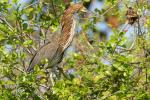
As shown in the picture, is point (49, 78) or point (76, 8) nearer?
point (49, 78)

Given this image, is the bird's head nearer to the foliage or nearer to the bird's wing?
the bird's wing

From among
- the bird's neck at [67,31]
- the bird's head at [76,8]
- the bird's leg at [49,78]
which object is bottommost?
the bird's leg at [49,78]

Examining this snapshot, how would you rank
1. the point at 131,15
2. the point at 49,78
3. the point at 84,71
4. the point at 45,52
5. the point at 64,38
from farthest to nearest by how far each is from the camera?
the point at 64,38 → the point at 45,52 → the point at 131,15 → the point at 49,78 → the point at 84,71

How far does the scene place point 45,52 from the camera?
4285 mm

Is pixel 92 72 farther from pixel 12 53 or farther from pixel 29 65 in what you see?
pixel 29 65

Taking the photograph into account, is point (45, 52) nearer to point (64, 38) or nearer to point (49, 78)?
point (64, 38)

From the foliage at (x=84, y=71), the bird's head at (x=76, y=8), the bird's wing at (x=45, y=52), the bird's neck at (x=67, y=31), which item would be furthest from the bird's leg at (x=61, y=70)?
the bird's head at (x=76, y=8)

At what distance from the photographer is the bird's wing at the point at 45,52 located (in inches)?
159

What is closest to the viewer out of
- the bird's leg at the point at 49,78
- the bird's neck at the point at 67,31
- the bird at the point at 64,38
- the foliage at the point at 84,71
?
the foliage at the point at 84,71

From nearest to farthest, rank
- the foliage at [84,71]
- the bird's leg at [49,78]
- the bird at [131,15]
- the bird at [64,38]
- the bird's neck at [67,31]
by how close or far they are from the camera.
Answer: the foliage at [84,71] < the bird's leg at [49,78] < the bird at [131,15] < the bird at [64,38] < the bird's neck at [67,31]

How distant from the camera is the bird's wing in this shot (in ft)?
13.3

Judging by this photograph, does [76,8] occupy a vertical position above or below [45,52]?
above

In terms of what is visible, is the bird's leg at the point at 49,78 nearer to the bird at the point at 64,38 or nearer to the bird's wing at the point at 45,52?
the bird's wing at the point at 45,52

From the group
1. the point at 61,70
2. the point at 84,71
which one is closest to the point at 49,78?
the point at 61,70
